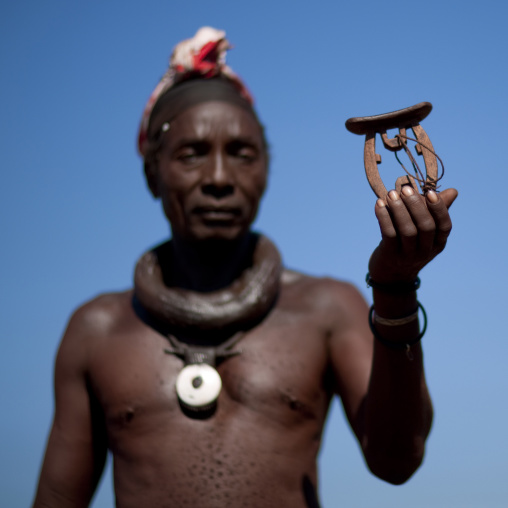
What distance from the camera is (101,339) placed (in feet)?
15.0

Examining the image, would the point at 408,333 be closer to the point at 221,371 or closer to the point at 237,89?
the point at 221,371

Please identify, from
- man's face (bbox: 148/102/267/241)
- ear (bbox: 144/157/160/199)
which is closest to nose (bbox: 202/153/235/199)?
man's face (bbox: 148/102/267/241)

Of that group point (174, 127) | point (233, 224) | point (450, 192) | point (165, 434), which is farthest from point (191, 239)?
point (450, 192)

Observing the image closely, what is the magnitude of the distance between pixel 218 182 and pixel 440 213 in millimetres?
1568

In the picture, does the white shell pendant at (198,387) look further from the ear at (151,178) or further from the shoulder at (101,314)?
the ear at (151,178)

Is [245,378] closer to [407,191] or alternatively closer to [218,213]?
[218,213]

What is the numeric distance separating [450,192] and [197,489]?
5.94 ft

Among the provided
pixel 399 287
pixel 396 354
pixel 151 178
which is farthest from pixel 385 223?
pixel 151 178

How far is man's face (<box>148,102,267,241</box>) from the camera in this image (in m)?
4.38

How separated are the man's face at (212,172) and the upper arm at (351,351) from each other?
2.03 feet

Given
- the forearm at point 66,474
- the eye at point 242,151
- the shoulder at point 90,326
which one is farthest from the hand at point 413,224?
the forearm at point 66,474

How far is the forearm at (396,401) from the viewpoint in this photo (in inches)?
131

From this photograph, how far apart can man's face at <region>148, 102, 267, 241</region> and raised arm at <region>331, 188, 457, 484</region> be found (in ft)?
2.83

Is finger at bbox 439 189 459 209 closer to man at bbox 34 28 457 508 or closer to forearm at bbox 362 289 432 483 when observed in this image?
forearm at bbox 362 289 432 483
